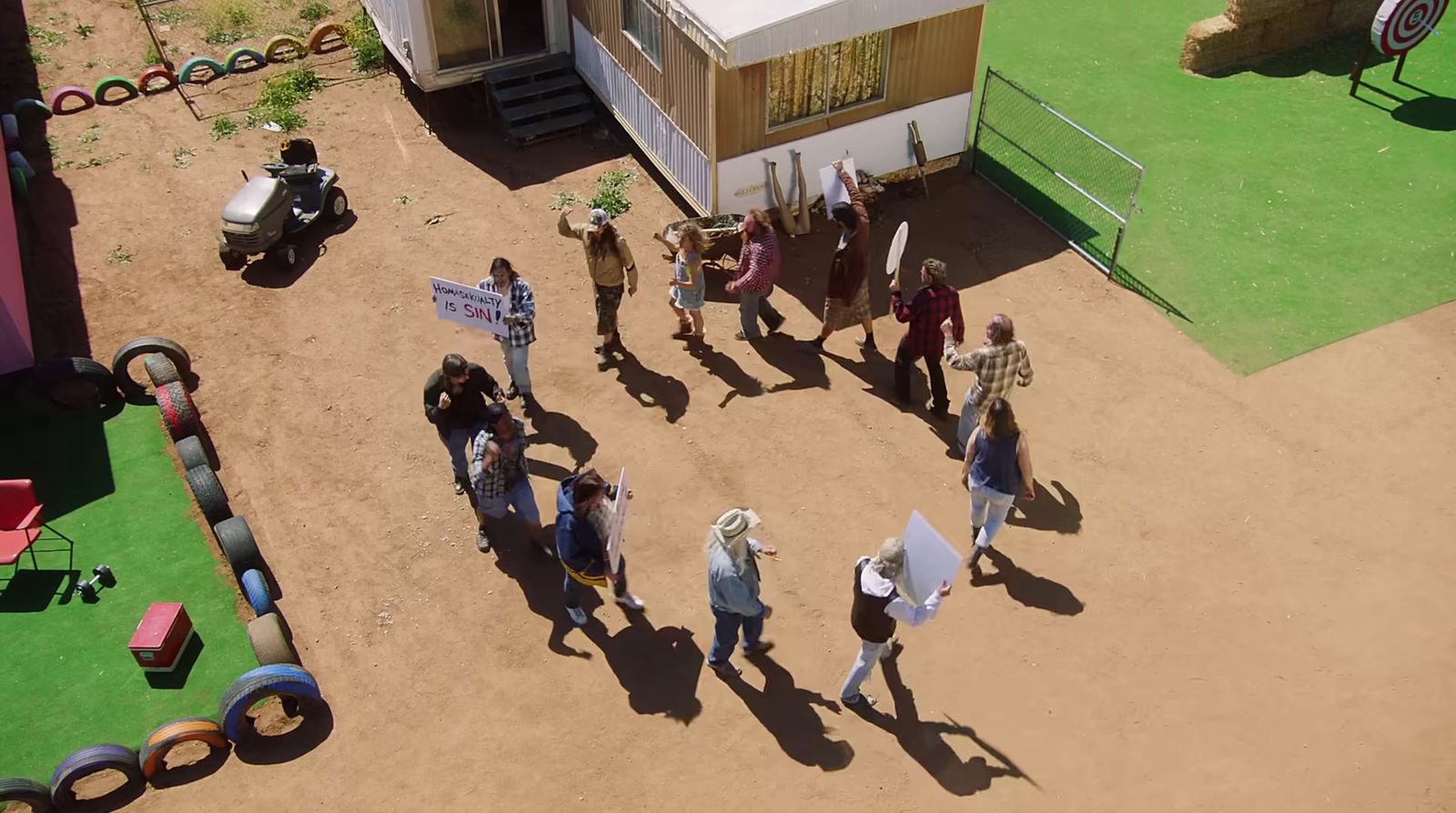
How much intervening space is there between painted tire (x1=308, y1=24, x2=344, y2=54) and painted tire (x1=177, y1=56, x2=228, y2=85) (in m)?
1.45

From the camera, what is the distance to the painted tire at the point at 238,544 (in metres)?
10.1

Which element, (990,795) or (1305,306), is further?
(1305,306)

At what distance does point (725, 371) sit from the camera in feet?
41.4

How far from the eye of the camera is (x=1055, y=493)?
439 inches

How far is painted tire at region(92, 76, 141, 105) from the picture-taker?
17297 mm

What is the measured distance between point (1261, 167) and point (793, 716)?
11.0 meters

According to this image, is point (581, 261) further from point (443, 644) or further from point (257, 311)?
point (443, 644)

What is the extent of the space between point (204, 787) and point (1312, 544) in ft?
32.3

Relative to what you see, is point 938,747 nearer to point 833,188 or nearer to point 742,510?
point 742,510

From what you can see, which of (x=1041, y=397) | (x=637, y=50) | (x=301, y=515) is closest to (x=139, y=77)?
(x=637, y=50)

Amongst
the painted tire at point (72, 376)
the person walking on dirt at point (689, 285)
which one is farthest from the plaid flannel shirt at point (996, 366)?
the painted tire at point (72, 376)

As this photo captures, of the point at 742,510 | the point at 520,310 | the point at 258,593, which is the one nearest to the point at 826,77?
the point at 520,310

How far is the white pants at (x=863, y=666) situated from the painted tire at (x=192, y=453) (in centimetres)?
642

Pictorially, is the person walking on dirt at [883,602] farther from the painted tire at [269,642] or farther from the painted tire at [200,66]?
the painted tire at [200,66]
